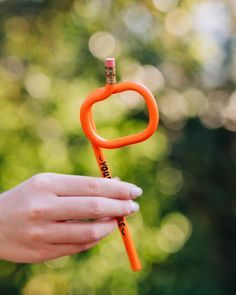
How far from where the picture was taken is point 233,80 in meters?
2.68

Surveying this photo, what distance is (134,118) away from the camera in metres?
2.73

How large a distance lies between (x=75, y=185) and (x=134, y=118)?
1.82 m

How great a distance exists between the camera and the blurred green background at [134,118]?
2703 mm

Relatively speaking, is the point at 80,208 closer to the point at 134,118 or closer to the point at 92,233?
the point at 92,233

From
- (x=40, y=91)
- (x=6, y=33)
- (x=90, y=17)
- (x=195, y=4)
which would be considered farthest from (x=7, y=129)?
(x=195, y=4)

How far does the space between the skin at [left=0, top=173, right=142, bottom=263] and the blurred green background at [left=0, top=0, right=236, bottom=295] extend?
5.64 ft

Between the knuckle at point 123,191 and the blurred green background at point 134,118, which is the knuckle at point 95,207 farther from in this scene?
the blurred green background at point 134,118

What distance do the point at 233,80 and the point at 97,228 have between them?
1.89 meters

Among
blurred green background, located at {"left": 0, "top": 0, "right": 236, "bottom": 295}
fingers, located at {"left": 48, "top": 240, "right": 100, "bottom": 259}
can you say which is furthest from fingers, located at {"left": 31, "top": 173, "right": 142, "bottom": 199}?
blurred green background, located at {"left": 0, "top": 0, "right": 236, "bottom": 295}

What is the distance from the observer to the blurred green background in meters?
2.70

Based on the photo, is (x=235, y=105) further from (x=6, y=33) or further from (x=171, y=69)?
(x=6, y=33)

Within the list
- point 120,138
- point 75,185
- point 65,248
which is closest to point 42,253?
point 65,248

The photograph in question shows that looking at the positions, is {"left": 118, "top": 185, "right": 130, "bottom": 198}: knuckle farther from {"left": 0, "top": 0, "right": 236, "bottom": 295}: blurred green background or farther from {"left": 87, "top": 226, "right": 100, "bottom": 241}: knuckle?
{"left": 0, "top": 0, "right": 236, "bottom": 295}: blurred green background

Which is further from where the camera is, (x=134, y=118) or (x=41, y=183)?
(x=134, y=118)
